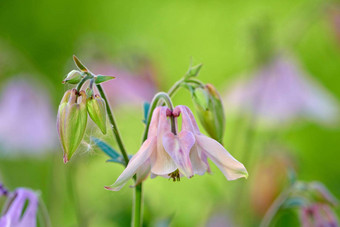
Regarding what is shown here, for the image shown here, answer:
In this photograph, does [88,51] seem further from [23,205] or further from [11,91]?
[23,205]

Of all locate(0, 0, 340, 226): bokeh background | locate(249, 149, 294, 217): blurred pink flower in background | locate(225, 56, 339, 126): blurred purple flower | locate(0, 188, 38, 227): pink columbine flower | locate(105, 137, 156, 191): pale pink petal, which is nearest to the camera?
locate(105, 137, 156, 191): pale pink petal

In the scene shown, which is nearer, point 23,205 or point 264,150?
point 23,205

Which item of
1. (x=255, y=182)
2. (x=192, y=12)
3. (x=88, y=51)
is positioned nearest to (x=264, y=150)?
(x=255, y=182)

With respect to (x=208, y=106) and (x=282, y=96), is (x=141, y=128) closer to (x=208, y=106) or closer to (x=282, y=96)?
(x=282, y=96)

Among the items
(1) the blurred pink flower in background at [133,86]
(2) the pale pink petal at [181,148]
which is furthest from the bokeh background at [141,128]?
(2) the pale pink petal at [181,148]

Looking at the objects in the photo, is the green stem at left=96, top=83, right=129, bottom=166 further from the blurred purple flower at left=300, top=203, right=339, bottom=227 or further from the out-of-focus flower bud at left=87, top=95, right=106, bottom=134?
the blurred purple flower at left=300, top=203, right=339, bottom=227

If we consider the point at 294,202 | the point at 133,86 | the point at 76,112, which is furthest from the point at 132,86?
the point at 76,112

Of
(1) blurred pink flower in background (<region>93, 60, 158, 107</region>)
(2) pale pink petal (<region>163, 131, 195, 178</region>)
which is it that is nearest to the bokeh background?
(1) blurred pink flower in background (<region>93, 60, 158, 107</region>)
